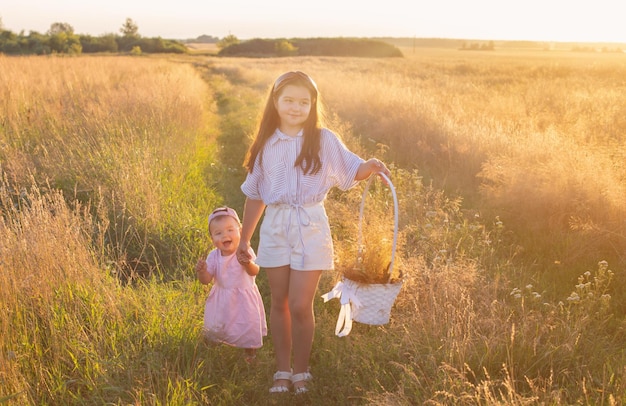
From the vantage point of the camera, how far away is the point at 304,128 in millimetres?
3293

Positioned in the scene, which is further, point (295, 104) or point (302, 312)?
point (302, 312)

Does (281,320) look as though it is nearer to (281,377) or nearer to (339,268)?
(281,377)

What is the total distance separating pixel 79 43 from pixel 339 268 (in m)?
75.5

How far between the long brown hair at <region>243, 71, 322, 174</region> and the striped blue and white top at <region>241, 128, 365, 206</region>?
4cm

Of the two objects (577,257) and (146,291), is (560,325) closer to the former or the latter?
(577,257)

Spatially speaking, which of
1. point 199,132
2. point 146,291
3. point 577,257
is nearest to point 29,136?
point 199,132

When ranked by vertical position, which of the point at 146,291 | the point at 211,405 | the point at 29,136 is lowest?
the point at 211,405

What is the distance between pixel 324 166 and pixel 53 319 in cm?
184

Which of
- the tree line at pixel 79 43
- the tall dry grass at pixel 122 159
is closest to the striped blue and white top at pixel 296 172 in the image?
the tall dry grass at pixel 122 159

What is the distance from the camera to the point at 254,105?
56.4 feet

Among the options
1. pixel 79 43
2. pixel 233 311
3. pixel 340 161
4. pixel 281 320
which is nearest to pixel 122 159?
pixel 233 311

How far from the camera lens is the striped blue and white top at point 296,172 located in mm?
3236

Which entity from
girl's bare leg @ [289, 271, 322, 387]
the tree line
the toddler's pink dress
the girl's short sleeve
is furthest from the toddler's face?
the tree line

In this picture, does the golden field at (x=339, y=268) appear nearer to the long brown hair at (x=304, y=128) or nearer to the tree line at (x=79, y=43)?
the long brown hair at (x=304, y=128)
